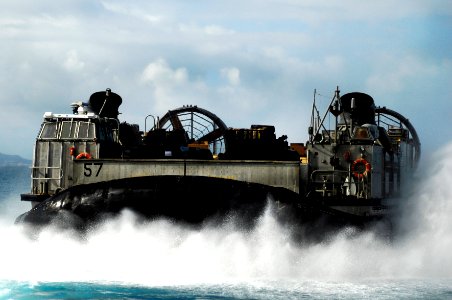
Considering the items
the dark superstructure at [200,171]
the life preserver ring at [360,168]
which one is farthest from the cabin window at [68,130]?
the life preserver ring at [360,168]

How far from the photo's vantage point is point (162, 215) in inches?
679

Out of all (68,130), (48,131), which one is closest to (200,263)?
(68,130)

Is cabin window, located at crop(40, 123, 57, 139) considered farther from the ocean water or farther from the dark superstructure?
the ocean water

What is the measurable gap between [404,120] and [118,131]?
490 inches

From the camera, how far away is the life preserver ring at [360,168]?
1864cm

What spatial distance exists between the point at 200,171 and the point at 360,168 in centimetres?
327

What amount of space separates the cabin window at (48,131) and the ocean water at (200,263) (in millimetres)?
3166

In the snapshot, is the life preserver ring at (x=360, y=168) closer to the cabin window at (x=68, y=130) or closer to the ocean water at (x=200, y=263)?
the ocean water at (x=200, y=263)

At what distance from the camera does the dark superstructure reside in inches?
679

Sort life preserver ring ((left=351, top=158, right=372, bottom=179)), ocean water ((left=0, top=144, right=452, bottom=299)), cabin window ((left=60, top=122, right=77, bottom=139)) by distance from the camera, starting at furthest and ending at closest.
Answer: cabin window ((left=60, top=122, right=77, bottom=139)) → life preserver ring ((left=351, top=158, right=372, bottom=179)) → ocean water ((left=0, top=144, right=452, bottom=299))

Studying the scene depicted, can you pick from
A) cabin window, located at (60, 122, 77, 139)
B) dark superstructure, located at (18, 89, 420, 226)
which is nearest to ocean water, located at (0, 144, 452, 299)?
dark superstructure, located at (18, 89, 420, 226)

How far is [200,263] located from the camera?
669 inches

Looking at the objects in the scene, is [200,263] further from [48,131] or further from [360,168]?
[48,131]

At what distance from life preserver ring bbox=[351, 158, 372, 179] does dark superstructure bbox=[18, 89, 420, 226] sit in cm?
2
